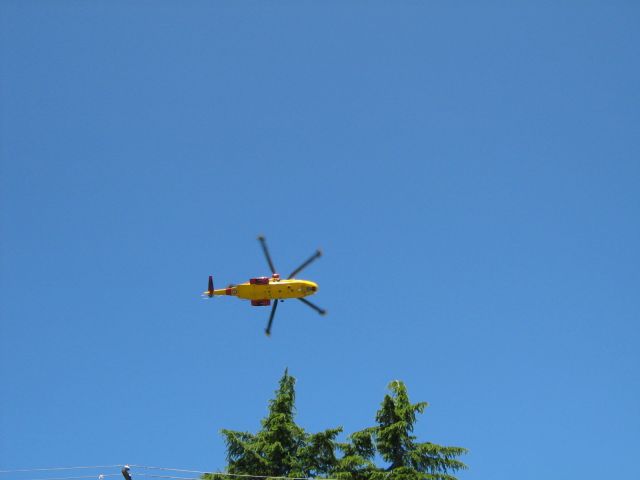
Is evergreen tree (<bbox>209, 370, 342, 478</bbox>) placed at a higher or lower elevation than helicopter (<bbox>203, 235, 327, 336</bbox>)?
lower

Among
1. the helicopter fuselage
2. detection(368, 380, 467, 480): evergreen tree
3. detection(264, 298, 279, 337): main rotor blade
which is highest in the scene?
the helicopter fuselage

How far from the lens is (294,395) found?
115 feet

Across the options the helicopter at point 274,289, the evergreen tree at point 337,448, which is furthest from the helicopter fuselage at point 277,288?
the evergreen tree at point 337,448

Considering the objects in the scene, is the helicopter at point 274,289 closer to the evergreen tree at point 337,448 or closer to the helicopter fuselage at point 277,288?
the helicopter fuselage at point 277,288

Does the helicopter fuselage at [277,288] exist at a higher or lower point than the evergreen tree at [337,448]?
higher

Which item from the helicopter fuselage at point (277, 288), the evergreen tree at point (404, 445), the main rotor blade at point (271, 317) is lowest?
the evergreen tree at point (404, 445)

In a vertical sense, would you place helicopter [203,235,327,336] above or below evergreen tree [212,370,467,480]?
above

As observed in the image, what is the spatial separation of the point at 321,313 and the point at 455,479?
966 centimetres

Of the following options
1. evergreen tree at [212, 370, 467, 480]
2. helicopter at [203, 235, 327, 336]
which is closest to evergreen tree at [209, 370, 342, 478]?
evergreen tree at [212, 370, 467, 480]

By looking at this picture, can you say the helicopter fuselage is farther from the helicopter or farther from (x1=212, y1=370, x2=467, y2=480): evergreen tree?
(x1=212, y1=370, x2=467, y2=480): evergreen tree

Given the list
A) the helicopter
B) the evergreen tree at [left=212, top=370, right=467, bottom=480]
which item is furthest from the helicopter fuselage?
the evergreen tree at [left=212, top=370, right=467, bottom=480]

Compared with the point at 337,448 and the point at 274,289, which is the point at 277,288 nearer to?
the point at 274,289

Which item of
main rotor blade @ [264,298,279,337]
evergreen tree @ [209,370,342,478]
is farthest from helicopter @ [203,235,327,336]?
evergreen tree @ [209,370,342,478]

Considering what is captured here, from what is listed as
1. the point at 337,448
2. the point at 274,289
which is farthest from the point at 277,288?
the point at 337,448
